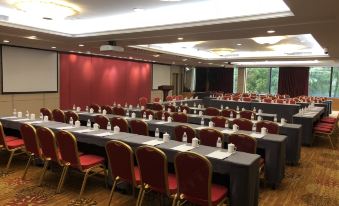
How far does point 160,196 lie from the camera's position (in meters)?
4.35

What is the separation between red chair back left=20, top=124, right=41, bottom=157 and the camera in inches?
185

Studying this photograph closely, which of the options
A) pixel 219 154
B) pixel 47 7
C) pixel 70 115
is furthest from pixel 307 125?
pixel 47 7

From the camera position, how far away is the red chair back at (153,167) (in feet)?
11.1

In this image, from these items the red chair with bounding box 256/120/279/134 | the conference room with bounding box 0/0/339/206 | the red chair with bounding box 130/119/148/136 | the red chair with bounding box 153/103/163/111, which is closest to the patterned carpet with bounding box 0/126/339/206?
the conference room with bounding box 0/0/339/206

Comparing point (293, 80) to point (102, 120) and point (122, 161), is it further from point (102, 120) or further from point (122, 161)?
point (122, 161)

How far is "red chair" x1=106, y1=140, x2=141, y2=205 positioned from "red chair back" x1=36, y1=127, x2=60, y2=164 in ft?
3.56

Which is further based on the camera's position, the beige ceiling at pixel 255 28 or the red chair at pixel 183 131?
the red chair at pixel 183 131

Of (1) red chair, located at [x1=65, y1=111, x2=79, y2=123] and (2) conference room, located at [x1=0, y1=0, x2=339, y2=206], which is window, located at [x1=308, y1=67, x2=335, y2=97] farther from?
(1) red chair, located at [x1=65, y1=111, x2=79, y2=123]

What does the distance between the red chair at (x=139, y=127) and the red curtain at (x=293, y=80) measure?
61.2 feet

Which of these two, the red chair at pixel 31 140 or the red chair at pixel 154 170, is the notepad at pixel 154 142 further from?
the red chair at pixel 31 140

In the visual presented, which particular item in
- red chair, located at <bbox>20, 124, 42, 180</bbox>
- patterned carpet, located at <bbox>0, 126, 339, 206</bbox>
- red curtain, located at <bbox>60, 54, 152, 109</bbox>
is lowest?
patterned carpet, located at <bbox>0, 126, 339, 206</bbox>

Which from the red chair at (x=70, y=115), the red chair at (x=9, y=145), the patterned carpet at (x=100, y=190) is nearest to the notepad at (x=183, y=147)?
the patterned carpet at (x=100, y=190)

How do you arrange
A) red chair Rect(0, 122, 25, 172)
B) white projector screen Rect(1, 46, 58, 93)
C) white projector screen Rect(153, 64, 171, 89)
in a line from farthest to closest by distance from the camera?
white projector screen Rect(153, 64, 171, 89), white projector screen Rect(1, 46, 58, 93), red chair Rect(0, 122, 25, 172)

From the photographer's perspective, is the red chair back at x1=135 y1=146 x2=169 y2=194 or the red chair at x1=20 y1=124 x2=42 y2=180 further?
the red chair at x1=20 y1=124 x2=42 y2=180
